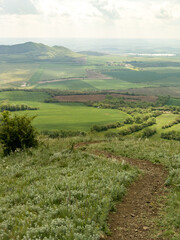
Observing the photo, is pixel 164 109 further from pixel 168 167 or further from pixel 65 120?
pixel 168 167

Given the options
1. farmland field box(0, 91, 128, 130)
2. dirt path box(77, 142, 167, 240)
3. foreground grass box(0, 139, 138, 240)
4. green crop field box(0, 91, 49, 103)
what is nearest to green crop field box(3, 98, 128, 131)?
farmland field box(0, 91, 128, 130)

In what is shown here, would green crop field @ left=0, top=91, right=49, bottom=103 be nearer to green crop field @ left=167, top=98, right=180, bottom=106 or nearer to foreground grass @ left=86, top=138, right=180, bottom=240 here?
green crop field @ left=167, top=98, right=180, bottom=106

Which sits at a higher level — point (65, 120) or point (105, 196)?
point (105, 196)

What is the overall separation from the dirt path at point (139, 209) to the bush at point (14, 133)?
46.1ft

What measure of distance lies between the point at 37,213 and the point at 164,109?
131 meters

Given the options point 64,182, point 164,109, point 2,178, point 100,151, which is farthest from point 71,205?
point 164,109

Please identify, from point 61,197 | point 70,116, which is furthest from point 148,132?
point 61,197

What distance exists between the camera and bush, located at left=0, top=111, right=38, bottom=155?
23.5 meters

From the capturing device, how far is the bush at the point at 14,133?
23484 mm

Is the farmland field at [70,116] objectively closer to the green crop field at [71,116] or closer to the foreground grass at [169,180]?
the green crop field at [71,116]

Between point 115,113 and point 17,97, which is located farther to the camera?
point 17,97

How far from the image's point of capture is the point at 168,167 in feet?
55.0

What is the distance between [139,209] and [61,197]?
13.0 feet

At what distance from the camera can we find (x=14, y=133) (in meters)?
23.7
